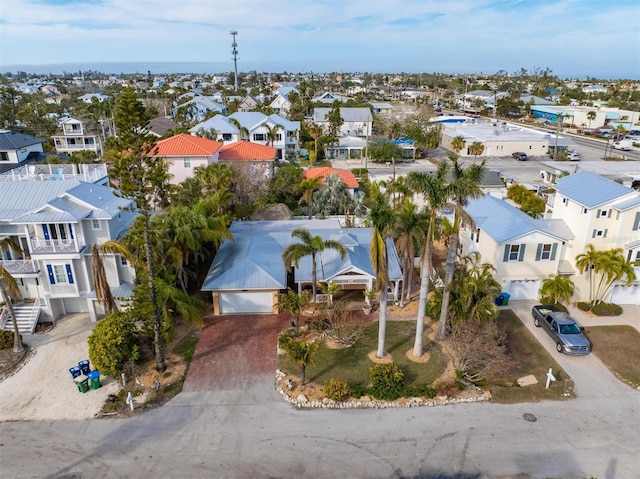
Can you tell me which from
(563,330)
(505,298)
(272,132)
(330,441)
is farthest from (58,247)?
(272,132)

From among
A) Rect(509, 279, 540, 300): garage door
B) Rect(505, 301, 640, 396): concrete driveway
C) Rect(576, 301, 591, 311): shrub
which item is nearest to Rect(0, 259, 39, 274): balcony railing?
Rect(505, 301, 640, 396): concrete driveway

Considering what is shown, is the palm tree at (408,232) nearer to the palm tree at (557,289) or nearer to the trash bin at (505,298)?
the trash bin at (505,298)

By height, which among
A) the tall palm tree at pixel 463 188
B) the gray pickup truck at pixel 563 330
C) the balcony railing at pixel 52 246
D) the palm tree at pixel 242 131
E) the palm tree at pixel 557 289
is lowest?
the gray pickup truck at pixel 563 330

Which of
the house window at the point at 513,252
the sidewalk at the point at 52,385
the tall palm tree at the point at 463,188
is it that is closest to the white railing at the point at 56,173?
the sidewalk at the point at 52,385

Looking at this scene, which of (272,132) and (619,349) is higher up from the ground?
(272,132)

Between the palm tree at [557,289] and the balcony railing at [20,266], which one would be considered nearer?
the balcony railing at [20,266]

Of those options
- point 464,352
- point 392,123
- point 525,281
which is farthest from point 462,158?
point 464,352

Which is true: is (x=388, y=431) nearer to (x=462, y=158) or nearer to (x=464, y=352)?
(x=464, y=352)

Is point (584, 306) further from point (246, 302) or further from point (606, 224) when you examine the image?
point (246, 302)
